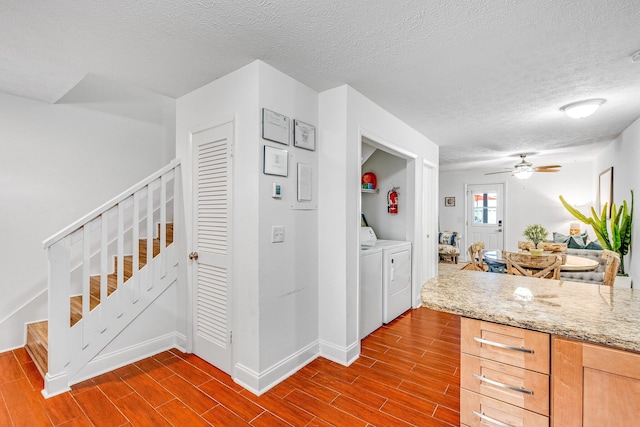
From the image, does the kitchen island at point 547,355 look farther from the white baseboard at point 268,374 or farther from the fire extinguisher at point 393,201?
the fire extinguisher at point 393,201

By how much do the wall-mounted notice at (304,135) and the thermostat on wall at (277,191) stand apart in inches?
15.3

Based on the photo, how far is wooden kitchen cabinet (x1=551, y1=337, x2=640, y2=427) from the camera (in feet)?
3.43

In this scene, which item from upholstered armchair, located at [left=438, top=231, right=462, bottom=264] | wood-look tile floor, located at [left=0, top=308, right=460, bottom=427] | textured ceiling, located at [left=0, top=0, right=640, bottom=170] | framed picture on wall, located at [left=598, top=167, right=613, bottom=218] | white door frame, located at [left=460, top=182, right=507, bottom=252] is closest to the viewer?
textured ceiling, located at [left=0, top=0, right=640, bottom=170]

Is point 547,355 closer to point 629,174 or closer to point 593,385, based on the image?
point 593,385

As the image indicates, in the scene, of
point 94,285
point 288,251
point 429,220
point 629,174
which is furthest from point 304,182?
point 629,174

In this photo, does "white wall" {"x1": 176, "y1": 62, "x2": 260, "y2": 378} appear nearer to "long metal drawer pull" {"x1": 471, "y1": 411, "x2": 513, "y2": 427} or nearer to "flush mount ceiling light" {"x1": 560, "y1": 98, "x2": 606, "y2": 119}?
"long metal drawer pull" {"x1": 471, "y1": 411, "x2": 513, "y2": 427}

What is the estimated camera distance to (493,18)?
5.49 ft

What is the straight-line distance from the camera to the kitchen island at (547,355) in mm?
1066

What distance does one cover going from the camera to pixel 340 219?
2.54 meters

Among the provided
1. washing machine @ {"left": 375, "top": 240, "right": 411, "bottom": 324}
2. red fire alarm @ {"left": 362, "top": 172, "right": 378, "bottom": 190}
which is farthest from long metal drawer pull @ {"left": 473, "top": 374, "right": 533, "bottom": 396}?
red fire alarm @ {"left": 362, "top": 172, "right": 378, "bottom": 190}

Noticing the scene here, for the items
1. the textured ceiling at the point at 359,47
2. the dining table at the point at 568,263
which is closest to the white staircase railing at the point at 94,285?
the textured ceiling at the point at 359,47

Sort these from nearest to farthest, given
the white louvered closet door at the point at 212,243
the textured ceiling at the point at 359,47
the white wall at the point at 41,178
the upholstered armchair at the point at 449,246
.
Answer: the textured ceiling at the point at 359,47 < the white louvered closet door at the point at 212,243 < the white wall at the point at 41,178 < the upholstered armchair at the point at 449,246

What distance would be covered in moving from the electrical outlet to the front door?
6.81 m

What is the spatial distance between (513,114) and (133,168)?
4335mm
